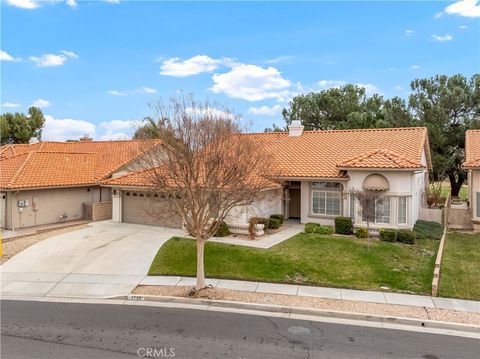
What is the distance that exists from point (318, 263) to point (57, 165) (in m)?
18.5

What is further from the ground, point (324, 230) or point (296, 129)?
point (296, 129)

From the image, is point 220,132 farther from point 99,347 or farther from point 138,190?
point 138,190

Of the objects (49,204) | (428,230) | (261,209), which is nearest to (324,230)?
(261,209)

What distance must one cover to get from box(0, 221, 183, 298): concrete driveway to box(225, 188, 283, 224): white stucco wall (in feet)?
10.3

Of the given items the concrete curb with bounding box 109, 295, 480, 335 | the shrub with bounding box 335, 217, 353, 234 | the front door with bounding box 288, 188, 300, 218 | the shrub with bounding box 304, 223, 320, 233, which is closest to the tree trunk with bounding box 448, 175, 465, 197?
the front door with bounding box 288, 188, 300, 218

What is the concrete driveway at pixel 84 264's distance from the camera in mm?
12594

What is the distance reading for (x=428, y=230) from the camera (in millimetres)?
19359

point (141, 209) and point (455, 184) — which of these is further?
point (455, 184)

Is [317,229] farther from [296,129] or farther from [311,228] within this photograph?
[296,129]

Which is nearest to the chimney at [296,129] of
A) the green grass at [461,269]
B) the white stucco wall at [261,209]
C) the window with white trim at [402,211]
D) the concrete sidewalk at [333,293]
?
the white stucco wall at [261,209]

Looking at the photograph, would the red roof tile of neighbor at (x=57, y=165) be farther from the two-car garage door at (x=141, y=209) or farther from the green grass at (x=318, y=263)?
the green grass at (x=318, y=263)

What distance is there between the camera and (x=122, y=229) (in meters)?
21.0

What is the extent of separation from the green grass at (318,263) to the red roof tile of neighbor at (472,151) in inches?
206

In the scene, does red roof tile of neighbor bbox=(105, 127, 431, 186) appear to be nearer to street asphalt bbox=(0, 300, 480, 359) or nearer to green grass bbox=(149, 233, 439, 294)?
green grass bbox=(149, 233, 439, 294)
